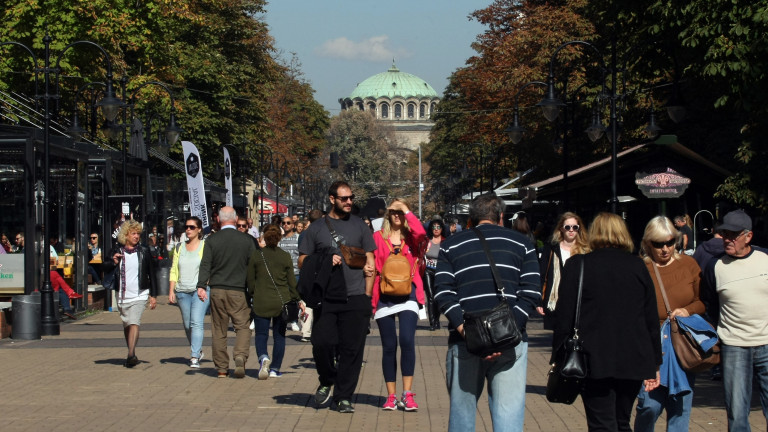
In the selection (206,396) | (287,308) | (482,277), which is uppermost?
(482,277)

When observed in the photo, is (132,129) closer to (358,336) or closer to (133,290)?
(133,290)

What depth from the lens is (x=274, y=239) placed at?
11992mm

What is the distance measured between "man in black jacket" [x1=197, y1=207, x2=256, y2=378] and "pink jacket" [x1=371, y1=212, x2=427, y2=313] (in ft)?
7.73

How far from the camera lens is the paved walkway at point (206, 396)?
9.21 meters

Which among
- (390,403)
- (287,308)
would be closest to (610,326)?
(390,403)

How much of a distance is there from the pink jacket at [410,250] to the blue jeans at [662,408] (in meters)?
3.25

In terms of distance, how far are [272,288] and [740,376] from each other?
5.64 meters

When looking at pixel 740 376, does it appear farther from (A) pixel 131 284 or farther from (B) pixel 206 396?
(A) pixel 131 284

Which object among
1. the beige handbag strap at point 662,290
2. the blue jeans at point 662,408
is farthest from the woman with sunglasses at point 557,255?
the blue jeans at point 662,408

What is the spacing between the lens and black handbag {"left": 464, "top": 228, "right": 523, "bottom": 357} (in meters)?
6.23

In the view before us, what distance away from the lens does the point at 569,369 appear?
6051 millimetres

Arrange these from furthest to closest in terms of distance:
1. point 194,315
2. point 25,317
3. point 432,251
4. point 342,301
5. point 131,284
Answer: point 25,317 → point 432,251 → point 131,284 → point 194,315 → point 342,301

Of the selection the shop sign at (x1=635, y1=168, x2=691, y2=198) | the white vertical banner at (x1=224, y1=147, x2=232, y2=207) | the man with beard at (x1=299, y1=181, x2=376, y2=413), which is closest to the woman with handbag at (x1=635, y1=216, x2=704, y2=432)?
the man with beard at (x1=299, y1=181, x2=376, y2=413)

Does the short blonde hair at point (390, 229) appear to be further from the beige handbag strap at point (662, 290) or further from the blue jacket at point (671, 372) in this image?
the blue jacket at point (671, 372)
